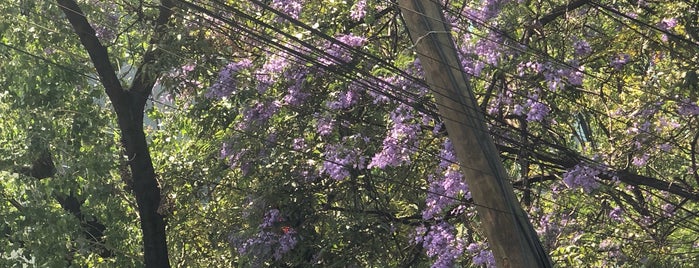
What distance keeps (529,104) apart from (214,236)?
14.1 feet

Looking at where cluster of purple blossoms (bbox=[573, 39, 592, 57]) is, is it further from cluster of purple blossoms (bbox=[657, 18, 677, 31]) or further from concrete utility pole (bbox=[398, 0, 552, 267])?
concrete utility pole (bbox=[398, 0, 552, 267])

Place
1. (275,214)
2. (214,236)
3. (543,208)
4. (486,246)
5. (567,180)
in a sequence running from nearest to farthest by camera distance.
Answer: (567,180), (486,246), (275,214), (543,208), (214,236)

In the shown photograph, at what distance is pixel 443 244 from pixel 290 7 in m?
2.67

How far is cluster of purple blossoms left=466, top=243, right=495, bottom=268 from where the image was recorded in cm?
774

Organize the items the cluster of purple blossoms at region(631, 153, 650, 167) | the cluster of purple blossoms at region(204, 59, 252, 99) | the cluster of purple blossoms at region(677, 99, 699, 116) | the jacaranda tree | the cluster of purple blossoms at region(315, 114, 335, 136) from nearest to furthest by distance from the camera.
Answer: the cluster of purple blossoms at region(677, 99, 699, 116) → the jacaranda tree → the cluster of purple blossoms at region(631, 153, 650, 167) → the cluster of purple blossoms at region(315, 114, 335, 136) → the cluster of purple blossoms at region(204, 59, 252, 99)

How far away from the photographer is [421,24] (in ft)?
18.9

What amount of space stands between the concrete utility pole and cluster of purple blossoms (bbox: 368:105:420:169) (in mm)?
1985

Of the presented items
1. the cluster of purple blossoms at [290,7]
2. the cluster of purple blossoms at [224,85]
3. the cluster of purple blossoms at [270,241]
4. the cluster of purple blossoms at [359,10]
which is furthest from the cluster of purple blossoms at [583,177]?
the cluster of purple blossoms at [224,85]

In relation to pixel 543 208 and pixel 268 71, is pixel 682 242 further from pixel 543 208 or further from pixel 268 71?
pixel 268 71

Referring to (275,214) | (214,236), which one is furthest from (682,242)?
(214,236)

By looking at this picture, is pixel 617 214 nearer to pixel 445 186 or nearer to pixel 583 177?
pixel 583 177

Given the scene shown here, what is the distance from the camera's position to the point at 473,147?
5.68 meters

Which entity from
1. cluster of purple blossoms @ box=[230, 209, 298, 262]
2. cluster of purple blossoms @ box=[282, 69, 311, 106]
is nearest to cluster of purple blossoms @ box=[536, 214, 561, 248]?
cluster of purple blossoms @ box=[230, 209, 298, 262]

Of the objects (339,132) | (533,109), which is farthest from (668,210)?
(339,132)
